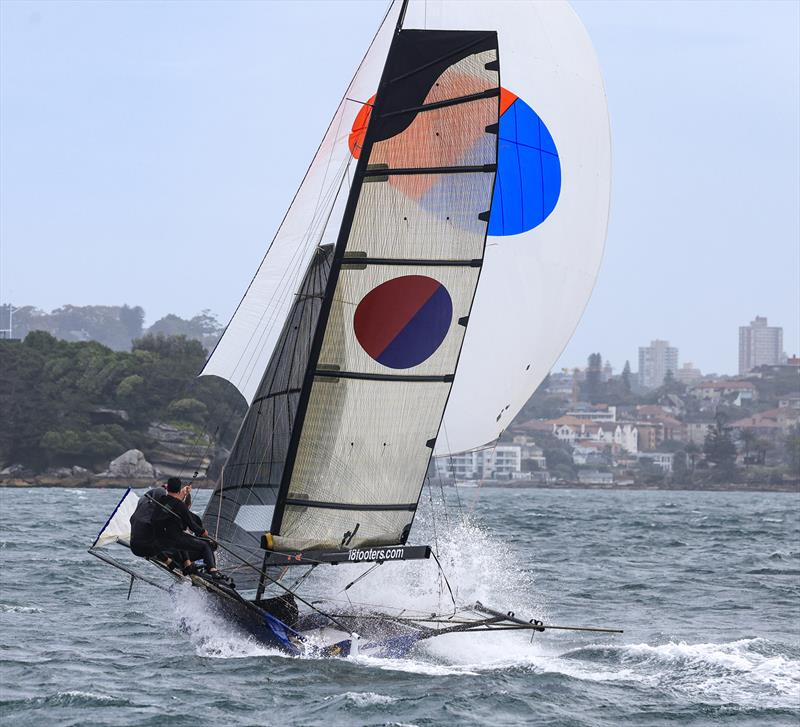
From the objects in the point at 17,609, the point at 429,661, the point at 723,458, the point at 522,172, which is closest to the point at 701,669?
the point at 429,661

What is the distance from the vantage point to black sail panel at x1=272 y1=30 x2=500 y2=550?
10.8 metres

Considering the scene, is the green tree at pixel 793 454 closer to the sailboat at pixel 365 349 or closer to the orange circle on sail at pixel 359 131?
the orange circle on sail at pixel 359 131

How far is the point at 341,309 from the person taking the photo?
11.0 metres

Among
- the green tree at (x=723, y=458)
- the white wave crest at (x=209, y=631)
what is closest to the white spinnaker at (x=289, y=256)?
the white wave crest at (x=209, y=631)

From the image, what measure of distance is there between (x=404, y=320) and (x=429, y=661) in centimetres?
283

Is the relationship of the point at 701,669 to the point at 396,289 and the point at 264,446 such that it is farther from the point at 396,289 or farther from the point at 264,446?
the point at 264,446

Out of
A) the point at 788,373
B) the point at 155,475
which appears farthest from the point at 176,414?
the point at 788,373

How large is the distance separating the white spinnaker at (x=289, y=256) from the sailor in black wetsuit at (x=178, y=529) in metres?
2.28

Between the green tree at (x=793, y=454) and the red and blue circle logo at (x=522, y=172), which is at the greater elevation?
the red and blue circle logo at (x=522, y=172)

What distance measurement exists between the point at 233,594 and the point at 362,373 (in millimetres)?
2061

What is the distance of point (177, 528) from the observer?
10812 millimetres

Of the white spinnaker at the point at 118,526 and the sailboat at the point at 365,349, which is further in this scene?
the white spinnaker at the point at 118,526

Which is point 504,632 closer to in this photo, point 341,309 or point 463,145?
point 341,309

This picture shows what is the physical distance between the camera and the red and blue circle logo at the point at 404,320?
10984 mm
